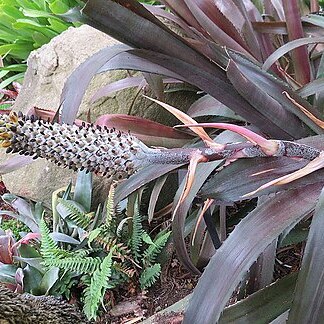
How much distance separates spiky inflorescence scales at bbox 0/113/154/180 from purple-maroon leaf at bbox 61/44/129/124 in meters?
0.54

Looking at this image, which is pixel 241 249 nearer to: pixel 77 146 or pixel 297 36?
pixel 77 146

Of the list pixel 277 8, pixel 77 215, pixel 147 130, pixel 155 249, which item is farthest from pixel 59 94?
pixel 277 8

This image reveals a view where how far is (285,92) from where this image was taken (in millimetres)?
1275

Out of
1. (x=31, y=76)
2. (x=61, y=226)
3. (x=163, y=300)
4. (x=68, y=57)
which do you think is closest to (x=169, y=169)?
(x=163, y=300)

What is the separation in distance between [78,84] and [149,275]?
0.81m

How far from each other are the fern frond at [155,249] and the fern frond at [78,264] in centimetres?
18

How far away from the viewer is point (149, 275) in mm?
1873

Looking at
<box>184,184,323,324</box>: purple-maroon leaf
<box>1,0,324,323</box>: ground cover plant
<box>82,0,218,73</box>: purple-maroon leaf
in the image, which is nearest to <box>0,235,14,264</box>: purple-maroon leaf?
<box>1,0,324,323</box>: ground cover plant

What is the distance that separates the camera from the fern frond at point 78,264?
183cm

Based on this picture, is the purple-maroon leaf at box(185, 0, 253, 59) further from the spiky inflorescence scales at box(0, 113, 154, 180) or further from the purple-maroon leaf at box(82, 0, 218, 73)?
the spiky inflorescence scales at box(0, 113, 154, 180)

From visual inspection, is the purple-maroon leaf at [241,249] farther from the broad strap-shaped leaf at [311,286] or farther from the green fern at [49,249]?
the green fern at [49,249]

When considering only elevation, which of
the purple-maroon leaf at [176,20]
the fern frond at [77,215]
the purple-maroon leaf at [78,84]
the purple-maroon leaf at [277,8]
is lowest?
the fern frond at [77,215]

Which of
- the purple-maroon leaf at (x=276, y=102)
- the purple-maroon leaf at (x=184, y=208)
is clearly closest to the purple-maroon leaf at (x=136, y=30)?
the purple-maroon leaf at (x=276, y=102)

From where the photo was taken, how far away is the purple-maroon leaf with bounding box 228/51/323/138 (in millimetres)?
1267
